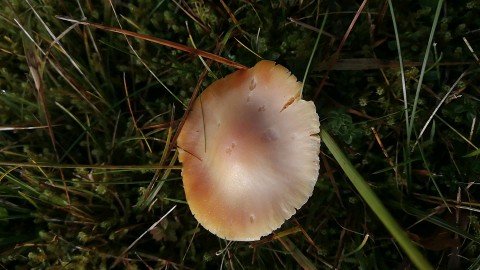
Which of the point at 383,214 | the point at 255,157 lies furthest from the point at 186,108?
the point at 383,214

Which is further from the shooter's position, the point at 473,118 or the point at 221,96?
the point at 473,118

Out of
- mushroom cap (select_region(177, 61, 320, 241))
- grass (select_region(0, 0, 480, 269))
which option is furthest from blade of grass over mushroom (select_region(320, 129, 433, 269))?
grass (select_region(0, 0, 480, 269))

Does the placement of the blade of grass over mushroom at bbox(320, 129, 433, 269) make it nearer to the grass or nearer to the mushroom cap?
the mushroom cap

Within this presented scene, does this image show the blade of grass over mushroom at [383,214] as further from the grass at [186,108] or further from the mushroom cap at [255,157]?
the grass at [186,108]

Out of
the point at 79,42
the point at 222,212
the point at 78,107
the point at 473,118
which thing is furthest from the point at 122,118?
the point at 473,118

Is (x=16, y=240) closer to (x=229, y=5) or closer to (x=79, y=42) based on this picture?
(x=79, y=42)

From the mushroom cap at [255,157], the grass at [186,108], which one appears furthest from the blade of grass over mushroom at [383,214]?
the grass at [186,108]

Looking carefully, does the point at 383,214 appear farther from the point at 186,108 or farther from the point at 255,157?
the point at 186,108
